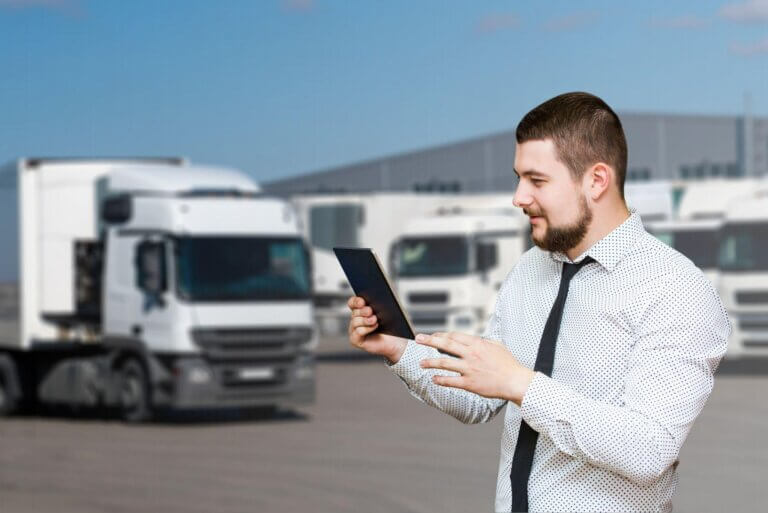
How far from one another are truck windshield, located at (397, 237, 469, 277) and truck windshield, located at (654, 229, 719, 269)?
3235 mm

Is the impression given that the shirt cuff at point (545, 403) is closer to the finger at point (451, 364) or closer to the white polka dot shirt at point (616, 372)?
the white polka dot shirt at point (616, 372)

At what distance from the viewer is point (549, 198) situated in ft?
10.0

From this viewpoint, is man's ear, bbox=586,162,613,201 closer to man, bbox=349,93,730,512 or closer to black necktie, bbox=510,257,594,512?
man, bbox=349,93,730,512

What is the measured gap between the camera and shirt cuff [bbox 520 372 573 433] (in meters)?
2.85

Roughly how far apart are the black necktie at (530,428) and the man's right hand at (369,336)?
399 millimetres

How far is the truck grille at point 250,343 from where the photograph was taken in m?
16.5

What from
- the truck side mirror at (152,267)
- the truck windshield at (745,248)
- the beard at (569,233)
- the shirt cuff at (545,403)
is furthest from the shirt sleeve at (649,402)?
the truck windshield at (745,248)

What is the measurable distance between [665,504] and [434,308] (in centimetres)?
2183

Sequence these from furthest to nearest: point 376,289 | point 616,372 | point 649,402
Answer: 1. point 376,289
2. point 616,372
3. point 649,402

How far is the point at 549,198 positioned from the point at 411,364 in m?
0.55

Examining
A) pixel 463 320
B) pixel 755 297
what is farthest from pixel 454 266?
pixel 755 297

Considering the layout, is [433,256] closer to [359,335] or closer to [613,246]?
[359,335]

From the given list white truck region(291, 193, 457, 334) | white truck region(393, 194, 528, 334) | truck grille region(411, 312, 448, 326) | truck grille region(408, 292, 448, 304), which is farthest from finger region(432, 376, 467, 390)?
white truck region(291, 193, 457, 334)

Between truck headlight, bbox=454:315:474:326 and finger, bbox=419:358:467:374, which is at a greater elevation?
finger, bbox=419:358:467:374
